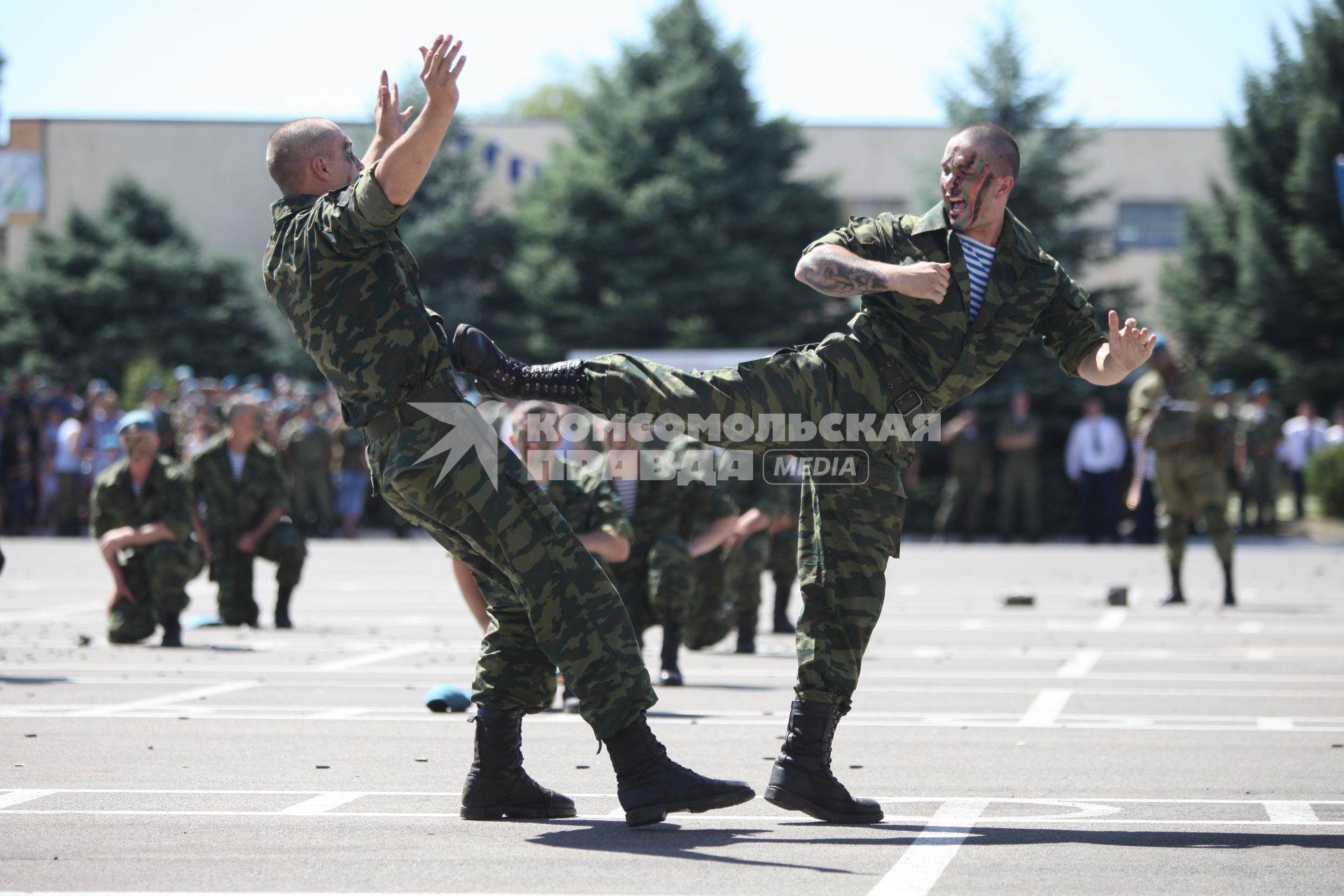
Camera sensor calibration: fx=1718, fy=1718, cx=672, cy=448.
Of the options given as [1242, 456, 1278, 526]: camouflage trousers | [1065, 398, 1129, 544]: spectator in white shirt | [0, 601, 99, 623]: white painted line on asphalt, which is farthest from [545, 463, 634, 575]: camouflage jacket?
[1242, 456, 1278, 526]: camouflage trousers

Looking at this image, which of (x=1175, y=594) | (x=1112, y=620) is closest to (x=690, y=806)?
(x=1112, y=620)

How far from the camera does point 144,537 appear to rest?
1212 centimetres

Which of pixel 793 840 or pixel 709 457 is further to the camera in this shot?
pixel 709 457

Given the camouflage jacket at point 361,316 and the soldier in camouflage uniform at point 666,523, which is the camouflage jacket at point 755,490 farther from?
the camouflage jacket at point 361,316

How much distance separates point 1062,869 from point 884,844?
0.61 m

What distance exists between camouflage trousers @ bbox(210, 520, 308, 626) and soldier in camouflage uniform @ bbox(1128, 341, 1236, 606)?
24.4ft

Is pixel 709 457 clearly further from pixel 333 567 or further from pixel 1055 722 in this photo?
pixel 333 567

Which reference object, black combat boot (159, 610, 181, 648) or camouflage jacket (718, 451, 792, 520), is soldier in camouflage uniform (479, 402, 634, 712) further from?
black combat boot (159, 610, 181, 648)

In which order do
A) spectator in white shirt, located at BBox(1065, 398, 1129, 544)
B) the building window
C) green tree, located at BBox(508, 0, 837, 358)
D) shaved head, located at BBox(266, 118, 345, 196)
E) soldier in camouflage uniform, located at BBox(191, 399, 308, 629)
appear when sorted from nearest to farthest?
shaved head, located at BBox(266, 118, 345, 196) → soldier in camouflage uniform, located at BBox(191, 399, 308, 629) → spectator in white shirt, located at BBox(1065, 398, 1129, 544) → green tree, located at BBox(508, 0, 837, 358) → the building window

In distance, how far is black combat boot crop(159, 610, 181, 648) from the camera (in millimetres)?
12055

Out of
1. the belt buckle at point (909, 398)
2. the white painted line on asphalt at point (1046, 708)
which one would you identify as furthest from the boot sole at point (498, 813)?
the white painted line on asphalt at point (1046, 708)

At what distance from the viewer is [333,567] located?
20.2 metres

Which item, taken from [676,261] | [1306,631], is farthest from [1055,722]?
[676,261]

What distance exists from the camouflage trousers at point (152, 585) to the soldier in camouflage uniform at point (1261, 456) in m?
17.1
